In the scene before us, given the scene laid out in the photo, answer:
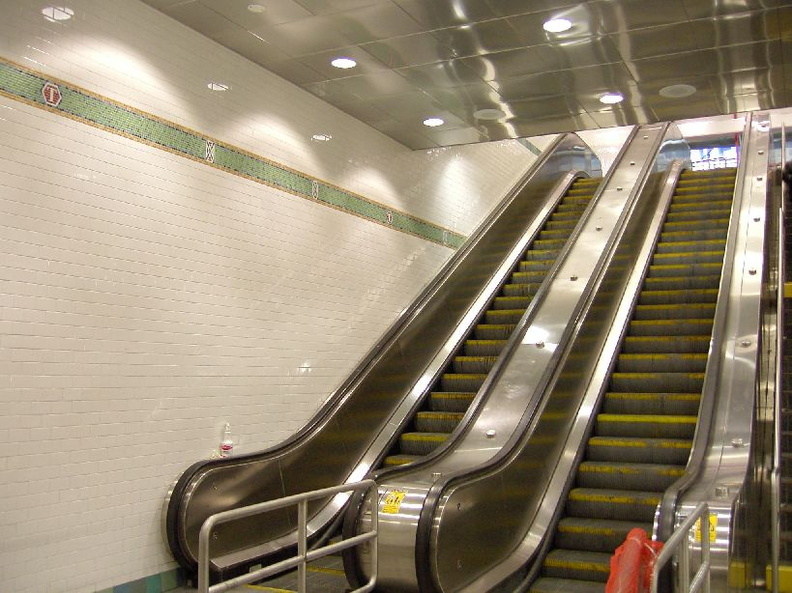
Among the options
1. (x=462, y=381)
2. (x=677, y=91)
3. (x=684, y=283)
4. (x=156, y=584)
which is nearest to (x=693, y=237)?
(x=684, y=283)

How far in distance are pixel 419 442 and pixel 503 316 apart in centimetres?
241

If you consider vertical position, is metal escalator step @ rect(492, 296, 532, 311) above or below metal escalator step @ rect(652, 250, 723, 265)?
below

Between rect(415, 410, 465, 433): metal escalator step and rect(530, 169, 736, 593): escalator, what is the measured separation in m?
1.31

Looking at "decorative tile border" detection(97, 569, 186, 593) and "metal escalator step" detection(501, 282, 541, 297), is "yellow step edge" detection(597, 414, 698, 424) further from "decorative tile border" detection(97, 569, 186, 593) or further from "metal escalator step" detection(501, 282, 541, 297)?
"decorative tile border" detection(97, 569, 186, 593)

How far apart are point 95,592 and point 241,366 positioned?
6.84 feet

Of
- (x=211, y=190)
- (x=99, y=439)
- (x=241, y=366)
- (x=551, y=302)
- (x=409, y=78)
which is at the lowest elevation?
(x=99, y=439)

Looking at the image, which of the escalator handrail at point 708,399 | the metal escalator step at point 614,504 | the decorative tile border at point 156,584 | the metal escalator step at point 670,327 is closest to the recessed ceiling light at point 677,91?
the escalator handrail at point 708,399

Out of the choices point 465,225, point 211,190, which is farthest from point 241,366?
point 465,225

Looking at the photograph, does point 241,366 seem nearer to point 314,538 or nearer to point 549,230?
point 314,538

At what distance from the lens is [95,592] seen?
5551 mm

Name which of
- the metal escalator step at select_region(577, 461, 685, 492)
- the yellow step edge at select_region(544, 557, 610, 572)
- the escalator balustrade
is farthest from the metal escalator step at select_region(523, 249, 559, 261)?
the yellow step edge at select_region(544, 557, 610, 572)

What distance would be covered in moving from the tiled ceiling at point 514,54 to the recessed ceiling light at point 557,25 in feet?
0.13

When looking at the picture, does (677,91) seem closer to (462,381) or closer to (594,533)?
(462,381)

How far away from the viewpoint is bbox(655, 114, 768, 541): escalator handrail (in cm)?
485
